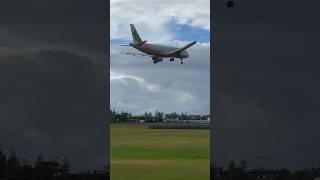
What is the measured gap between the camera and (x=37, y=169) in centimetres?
1869

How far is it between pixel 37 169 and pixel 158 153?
5518 mm

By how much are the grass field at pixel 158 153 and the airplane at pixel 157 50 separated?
2779 millimetres

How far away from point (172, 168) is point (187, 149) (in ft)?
3.59

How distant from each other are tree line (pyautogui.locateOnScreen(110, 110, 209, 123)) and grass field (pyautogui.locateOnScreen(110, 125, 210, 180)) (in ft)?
1.22

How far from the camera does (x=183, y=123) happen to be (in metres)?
22.9

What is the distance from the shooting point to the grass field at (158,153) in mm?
21594

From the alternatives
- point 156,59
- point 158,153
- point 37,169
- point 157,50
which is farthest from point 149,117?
point 37,169
